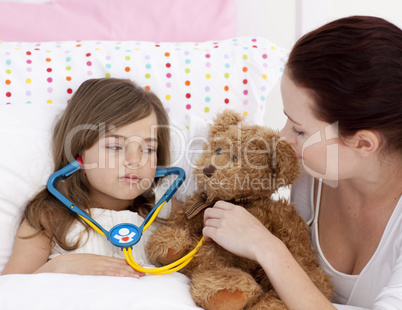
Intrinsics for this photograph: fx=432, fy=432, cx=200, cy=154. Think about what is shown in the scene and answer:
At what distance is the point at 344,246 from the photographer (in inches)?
45.7

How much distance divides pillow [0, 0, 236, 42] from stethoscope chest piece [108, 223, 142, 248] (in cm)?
91

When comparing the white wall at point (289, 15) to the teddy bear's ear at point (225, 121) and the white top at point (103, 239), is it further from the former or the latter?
the white top at point (103, 239)

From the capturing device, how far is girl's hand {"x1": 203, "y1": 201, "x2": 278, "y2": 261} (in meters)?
0.98

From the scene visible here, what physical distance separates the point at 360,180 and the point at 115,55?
923 mm

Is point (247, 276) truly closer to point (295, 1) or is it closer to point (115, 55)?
point (115, 55)

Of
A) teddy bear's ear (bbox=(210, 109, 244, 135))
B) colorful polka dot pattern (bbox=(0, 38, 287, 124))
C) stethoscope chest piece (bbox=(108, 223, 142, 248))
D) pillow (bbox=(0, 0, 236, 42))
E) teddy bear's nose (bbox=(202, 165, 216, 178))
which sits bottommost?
stethoscope chest piece (bbox=(108, 223, 142, 248))

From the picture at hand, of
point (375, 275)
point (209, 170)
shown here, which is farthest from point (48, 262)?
point (375, 275)

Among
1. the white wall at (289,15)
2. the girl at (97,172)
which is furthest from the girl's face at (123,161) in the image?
the white wall at (289,15)

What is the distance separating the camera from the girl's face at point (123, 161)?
1.27 meters

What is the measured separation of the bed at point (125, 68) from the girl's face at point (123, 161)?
15 centimetres

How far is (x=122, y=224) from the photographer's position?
3.65 ft

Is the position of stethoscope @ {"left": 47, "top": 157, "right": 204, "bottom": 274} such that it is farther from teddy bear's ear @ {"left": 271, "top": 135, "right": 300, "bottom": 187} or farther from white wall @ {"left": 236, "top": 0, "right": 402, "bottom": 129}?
white wall @ {"left": 236, "top": 0, "right": 402, "bottom": 129}

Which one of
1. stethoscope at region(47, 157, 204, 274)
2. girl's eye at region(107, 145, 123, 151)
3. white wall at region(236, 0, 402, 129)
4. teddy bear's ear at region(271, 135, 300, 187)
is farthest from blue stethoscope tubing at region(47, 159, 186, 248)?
white wall at region(236, 0, 402, 129)

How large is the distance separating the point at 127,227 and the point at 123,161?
232mm
